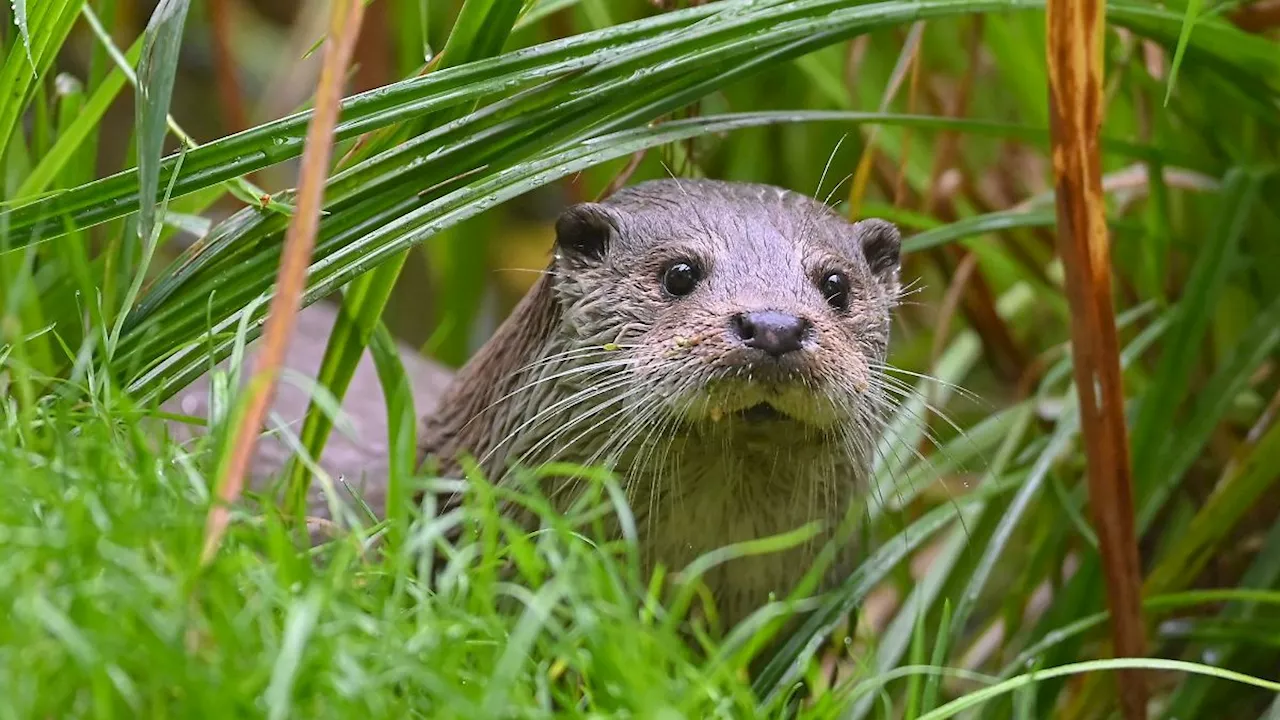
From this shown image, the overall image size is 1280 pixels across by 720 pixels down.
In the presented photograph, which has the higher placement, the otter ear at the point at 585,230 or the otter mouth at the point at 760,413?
the otter ear at the point at 585,230

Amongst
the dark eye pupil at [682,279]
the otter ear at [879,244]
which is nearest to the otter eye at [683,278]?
the dark eye pupil at [682,279]

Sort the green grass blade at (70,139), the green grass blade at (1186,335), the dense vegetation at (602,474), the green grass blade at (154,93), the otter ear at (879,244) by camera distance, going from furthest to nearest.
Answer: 1. the green grass blade at (1186,335)
2. the otter ear at (879,244)
3. the green grass blade at (70,139)
4. the green grass blade at (154,93)
5. the dense vegetation at (602,474)

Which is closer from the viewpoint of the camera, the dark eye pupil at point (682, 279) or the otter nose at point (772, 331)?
the otter nose at point (772, 331)

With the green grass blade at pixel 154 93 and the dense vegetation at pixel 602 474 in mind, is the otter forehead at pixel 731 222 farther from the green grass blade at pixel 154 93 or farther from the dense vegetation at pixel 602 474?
the green grass blade at pixel 154 93

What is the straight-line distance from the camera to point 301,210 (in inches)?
45.2

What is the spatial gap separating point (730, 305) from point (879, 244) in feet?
1.25

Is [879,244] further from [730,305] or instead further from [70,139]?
[70,139]

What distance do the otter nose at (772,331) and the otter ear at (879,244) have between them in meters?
0.39

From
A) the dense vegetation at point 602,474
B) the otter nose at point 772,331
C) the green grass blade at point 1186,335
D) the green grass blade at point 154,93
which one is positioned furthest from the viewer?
the green grass blade at point 1186,335

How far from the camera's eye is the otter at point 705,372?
1.63 metres

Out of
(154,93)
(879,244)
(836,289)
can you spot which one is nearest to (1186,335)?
(879,244)

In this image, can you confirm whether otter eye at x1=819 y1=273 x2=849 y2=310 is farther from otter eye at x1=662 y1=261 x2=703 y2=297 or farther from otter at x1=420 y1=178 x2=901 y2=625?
otter eye at x1=662 y1=261 x2=703 y2=297

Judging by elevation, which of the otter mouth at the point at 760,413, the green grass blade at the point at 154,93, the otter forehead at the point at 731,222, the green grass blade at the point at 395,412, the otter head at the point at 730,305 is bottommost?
the green grass blade at the point at 395,412

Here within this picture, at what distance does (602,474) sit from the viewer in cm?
118
